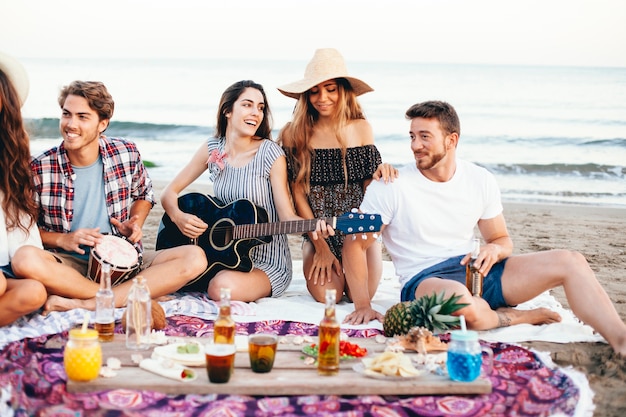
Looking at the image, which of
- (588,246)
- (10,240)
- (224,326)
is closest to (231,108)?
(10,240)

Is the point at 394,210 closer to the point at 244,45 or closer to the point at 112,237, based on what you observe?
the point at 112,237

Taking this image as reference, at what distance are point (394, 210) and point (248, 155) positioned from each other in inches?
44.7

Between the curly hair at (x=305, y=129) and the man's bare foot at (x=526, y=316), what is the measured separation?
4.43ft

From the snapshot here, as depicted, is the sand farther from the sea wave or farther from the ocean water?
the sea wave

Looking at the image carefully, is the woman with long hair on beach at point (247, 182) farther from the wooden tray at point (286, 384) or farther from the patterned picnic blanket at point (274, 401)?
the wooden tray at point (286, 384)

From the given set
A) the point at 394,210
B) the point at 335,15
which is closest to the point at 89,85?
the point at 394,210

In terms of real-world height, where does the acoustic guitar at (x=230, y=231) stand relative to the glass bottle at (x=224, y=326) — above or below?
above

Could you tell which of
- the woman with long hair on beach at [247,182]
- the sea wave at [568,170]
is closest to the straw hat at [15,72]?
the woman with long hair on beach at [247,182]

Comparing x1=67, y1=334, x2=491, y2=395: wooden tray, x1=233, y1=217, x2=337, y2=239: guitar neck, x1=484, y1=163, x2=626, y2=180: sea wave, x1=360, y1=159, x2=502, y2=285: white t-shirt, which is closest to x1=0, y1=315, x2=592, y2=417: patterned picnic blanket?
x1=67, y1=334, x2=491, y2=395: wooden tray

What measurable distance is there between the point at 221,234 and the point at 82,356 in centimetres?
193

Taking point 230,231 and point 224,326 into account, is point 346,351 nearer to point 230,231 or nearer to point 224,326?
point 224,326

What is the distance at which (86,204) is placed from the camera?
14.8 ft

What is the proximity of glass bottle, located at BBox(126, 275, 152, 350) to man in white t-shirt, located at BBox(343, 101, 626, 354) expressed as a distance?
1.37 metres

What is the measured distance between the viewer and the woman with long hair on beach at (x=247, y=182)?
4.69 metres
